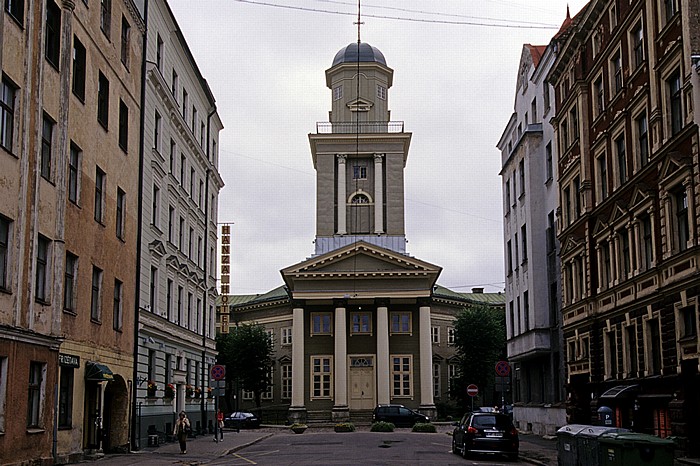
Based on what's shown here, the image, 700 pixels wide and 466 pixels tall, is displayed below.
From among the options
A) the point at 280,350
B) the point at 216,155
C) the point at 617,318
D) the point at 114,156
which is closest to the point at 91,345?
the point at 114,156

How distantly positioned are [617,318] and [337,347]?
41636 millimetres

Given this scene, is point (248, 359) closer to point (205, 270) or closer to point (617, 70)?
point (205, 270)

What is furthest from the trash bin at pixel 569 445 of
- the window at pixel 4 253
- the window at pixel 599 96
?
the window at pixel 599 96

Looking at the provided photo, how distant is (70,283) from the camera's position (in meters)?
25.8

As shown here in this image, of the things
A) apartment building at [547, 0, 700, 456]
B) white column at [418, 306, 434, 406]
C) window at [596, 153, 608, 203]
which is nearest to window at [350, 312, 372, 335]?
white column at [418, 306, 434, 406]

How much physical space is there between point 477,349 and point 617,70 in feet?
170

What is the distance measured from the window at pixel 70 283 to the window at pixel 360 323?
4800cm

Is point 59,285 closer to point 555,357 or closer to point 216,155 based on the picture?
point 555,357

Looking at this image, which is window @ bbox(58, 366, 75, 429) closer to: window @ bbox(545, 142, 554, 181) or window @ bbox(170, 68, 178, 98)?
window @ bbox(170, 68, 178, 98)

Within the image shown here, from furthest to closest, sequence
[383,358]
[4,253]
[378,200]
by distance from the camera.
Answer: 1. [378,200]
2. [383,358]
3. [4,253]

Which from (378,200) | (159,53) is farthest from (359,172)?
(159,53)

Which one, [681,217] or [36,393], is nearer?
[36,393]

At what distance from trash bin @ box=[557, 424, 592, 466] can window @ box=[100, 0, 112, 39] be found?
60.5 feet

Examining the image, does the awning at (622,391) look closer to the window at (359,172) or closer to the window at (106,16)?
the window at (106,16)
